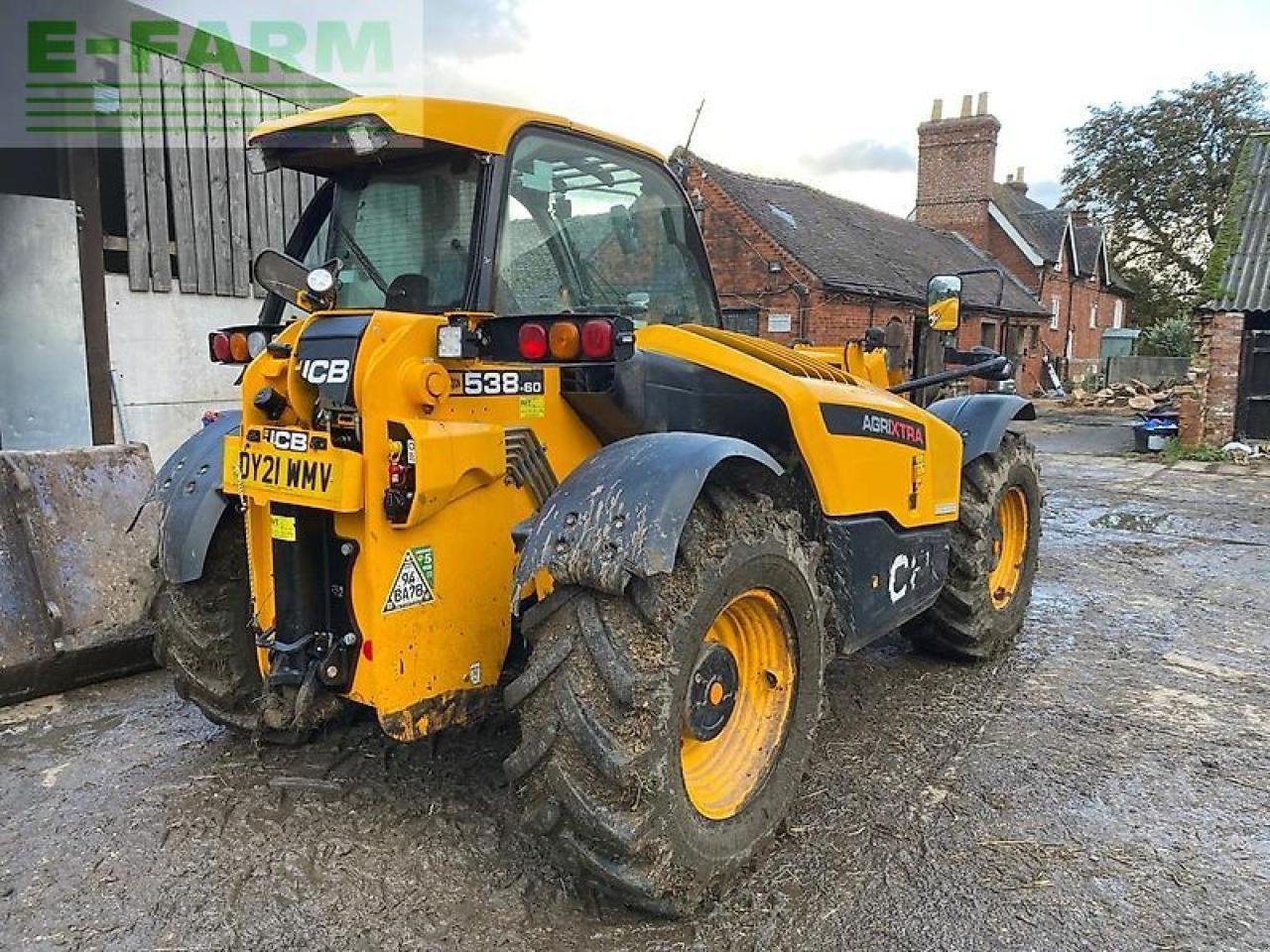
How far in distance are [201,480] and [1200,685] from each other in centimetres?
442

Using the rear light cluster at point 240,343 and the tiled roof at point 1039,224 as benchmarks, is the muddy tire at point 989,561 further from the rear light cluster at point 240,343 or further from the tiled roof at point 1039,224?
the tiled roof at point 1039,224

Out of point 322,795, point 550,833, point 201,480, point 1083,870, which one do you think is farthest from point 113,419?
point 1083,870

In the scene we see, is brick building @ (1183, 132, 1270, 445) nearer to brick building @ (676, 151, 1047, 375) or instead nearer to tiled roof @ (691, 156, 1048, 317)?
tiled roof @ (691, 156, 1048, 317)

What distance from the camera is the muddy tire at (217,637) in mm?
3316

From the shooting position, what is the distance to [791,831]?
3035mm

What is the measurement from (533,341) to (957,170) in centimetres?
3228

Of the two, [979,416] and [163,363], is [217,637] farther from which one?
[163,363]

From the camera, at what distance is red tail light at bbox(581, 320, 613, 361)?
251 cm

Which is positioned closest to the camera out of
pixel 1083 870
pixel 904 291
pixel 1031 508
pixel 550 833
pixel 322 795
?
pixel 550 833

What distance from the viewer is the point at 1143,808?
10.6ft

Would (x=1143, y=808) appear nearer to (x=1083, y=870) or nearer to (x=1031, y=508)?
(x=1083, y=870)

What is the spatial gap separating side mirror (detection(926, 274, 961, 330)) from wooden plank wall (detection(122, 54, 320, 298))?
511cm

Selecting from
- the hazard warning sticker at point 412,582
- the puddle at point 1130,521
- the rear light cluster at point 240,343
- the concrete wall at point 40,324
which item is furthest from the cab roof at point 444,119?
the puddle at point 1130,521

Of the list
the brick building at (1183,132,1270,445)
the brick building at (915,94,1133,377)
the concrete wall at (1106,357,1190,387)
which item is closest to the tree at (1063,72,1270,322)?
the brick building at (915,94,1133,377)
